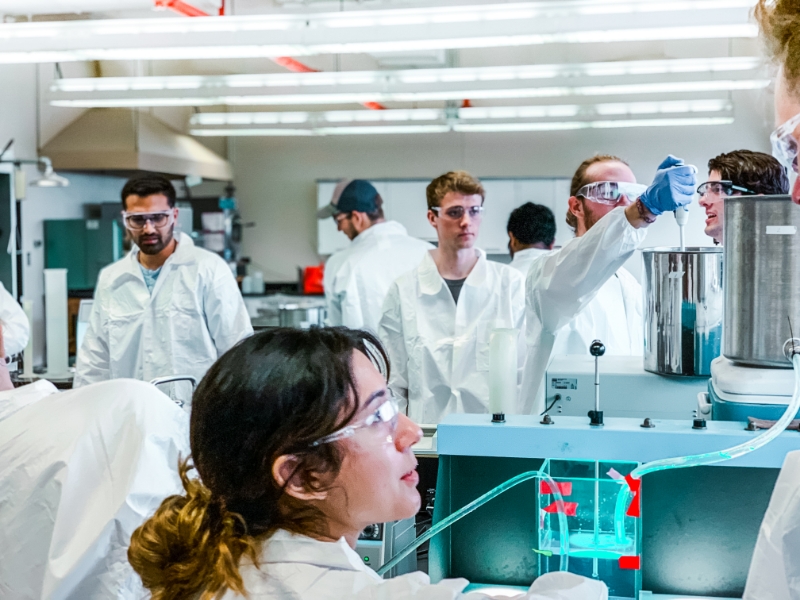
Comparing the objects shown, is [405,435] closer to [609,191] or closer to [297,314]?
[609,191]

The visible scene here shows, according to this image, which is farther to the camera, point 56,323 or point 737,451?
point 56,323

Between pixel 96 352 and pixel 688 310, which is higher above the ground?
pixel 688 310

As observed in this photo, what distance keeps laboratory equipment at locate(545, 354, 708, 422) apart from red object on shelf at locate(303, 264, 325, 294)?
245 inches

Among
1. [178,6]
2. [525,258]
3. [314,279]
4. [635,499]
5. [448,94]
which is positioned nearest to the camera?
[635,499]

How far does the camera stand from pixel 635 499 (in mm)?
1428

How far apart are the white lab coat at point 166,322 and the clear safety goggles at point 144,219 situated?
127mm

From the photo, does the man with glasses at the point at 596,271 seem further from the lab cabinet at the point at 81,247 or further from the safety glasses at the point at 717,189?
the lab cabinet at the point at 81,247

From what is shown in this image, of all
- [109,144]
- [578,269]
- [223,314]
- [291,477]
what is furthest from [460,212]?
[109,144]

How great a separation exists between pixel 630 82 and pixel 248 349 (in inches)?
167

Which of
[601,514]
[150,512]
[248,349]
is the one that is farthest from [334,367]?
[601,514]

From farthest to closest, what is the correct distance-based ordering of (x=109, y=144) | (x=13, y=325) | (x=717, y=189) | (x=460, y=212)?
(x=109, y=144) < (x=13, y=325) < (x=460, y=212) < (x=717, y=189)

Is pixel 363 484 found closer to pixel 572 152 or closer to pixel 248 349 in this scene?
pixel 248 349

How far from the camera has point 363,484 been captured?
3.29ft

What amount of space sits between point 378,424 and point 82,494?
59cm
